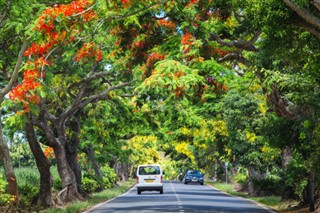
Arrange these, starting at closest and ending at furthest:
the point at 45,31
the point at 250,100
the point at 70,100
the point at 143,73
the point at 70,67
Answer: the point at 45,31
the point at 143,73
the point at 70,67
the point at 250,100
the point at 70,100

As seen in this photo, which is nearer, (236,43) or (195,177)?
(236,43)

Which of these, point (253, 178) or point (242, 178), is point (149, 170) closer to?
point (253, 178)

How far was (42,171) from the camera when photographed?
92.9 feet

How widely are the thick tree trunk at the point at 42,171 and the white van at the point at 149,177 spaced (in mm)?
15603

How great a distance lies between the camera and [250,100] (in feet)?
103

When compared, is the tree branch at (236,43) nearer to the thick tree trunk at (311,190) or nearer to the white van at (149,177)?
the thick tree trunk at (311,190)

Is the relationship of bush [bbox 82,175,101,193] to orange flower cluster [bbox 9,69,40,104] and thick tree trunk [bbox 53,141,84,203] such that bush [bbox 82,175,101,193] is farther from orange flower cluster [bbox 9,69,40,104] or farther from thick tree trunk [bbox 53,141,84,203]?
orange flower cluster [bbox 9,69,40,104]

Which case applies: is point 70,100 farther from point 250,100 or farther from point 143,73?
point 143,73

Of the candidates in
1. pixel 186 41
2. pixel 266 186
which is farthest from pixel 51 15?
pixel 266 186

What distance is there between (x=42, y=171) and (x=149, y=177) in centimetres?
1613

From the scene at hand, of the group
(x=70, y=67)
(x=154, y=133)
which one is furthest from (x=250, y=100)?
(x=154, y=133)

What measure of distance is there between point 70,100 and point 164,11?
17.8 metres

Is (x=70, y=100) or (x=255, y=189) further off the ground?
(x=70, y=100)

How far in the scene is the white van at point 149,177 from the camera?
43594 millimetres
